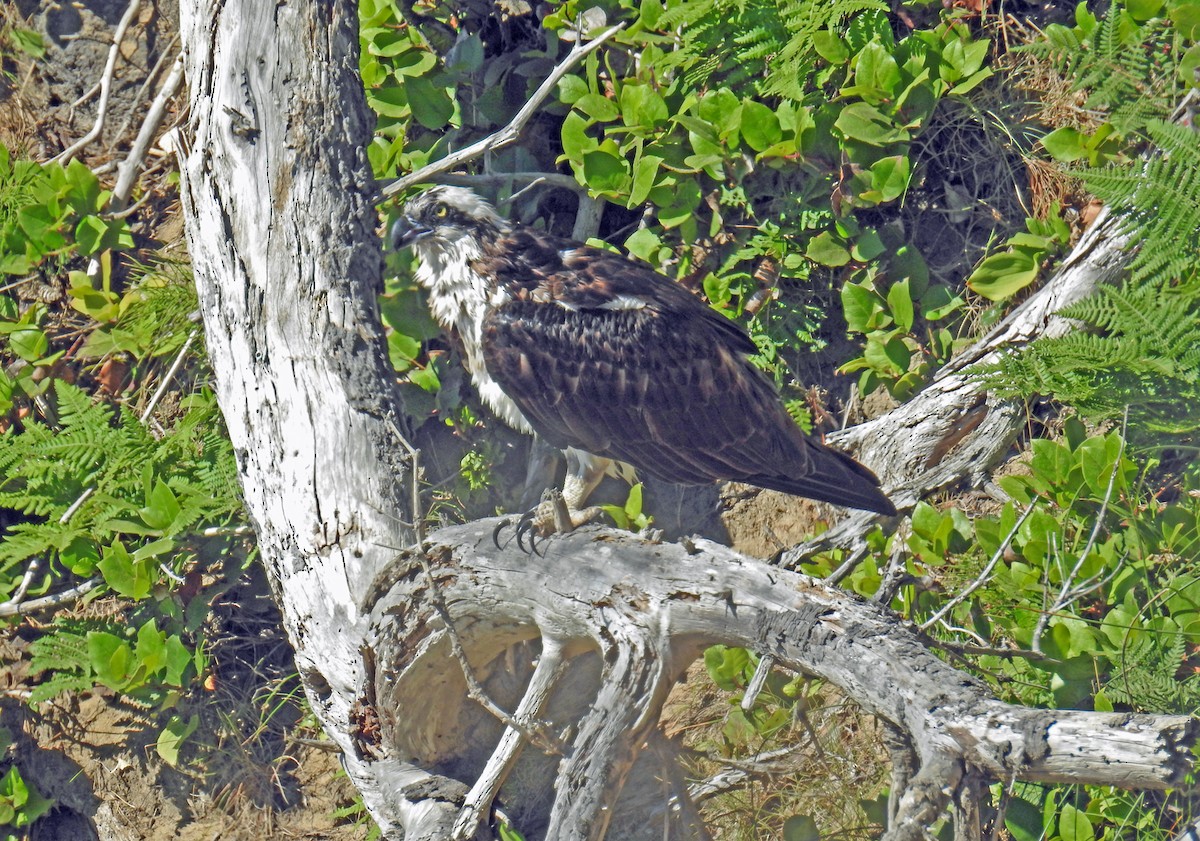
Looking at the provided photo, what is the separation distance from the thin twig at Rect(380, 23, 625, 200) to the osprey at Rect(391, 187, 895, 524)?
1.75 ft

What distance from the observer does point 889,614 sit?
7.64 feet

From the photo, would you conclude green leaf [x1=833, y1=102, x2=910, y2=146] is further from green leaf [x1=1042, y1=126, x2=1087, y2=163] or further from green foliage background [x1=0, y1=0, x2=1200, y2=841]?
green leaf [x1=1042, y1=126, x2=1087, y2=163]

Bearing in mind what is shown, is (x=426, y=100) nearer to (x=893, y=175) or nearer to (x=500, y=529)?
(x=893, y=175)

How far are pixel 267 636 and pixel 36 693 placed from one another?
2.81 ft

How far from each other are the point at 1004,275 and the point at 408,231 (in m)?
2.24

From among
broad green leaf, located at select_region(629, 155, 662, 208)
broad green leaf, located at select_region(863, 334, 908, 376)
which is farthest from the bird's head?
broad green leaf, located at select_region(863, 334, 908, 376)

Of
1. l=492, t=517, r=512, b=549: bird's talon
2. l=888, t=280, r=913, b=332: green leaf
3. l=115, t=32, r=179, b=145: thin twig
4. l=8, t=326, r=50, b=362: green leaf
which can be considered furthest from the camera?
l=115, t=32, r=179, b=145: thin twig

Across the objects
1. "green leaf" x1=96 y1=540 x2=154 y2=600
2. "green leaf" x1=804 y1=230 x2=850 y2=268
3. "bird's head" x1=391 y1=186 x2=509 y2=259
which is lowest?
"green leaf" x1=96 y1=540 x2=154 y2=600

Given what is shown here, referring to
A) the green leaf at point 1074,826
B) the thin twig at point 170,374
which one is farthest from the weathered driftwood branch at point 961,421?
the thin twig at point 170,374

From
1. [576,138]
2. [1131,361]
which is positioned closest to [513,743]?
[1131,361]

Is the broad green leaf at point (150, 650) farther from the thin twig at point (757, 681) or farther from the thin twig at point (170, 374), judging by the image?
the thin twig at point (757, 681)

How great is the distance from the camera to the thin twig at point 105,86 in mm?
4828

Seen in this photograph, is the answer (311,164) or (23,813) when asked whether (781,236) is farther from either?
(23,813)

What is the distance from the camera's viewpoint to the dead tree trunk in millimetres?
2617
